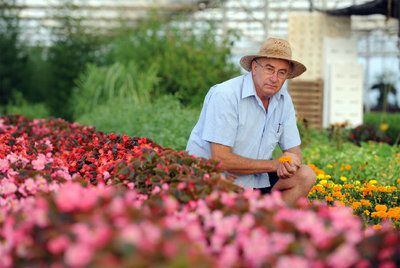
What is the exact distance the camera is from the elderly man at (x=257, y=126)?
4.20 meters

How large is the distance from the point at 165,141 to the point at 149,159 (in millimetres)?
3546

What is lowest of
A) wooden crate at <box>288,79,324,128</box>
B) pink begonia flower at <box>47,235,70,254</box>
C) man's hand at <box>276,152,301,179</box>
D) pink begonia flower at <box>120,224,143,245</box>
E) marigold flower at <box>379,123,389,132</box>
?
wooden crate at <box>288,79,324,128</box>

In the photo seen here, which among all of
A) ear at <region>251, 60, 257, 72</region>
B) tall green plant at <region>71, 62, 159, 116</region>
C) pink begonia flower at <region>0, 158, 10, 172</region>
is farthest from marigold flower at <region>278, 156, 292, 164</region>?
tall green plant at <region>71, 62, 159, 116</region>

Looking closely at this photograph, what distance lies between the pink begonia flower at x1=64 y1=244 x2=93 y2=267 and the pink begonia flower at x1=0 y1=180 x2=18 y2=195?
1.36 meters

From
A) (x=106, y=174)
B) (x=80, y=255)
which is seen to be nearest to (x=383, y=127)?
(x=106, y=174)

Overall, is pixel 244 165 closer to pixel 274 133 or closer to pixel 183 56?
pixel 274 133

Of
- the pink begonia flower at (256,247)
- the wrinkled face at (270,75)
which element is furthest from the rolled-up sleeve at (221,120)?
the pink begonia flower at (256,247)

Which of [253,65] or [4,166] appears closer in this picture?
[4,166]

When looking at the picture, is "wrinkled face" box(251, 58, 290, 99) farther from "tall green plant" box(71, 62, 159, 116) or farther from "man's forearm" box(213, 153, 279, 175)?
"tall green plant" box(71, 62, 159, 116)

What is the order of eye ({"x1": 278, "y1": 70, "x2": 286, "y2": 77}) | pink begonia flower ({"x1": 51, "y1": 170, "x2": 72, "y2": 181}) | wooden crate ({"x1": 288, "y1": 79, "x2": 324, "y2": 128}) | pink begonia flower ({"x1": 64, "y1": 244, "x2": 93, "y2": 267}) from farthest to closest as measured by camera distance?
1. wooden crate ({"x1": 288, "y1": 79, "x2": 324, "y2": 128})
2. eye ({"x1": 278, "y1": 70, "x2": 286, "y2": 77})
3. pink begonia flower ({"x1": 51, "y1": 170, "x2": 72, "y2": 181})
4. pink begonia flower ({"x1": 64, "y1": 244, "x2": 93, "y2": 267})

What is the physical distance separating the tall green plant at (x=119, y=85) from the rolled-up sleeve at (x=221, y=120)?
6.96 m

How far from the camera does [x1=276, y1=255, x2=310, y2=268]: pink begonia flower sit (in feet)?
6.41

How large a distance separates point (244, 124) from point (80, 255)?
2.60 meters

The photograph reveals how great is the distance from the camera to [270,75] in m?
4.27
